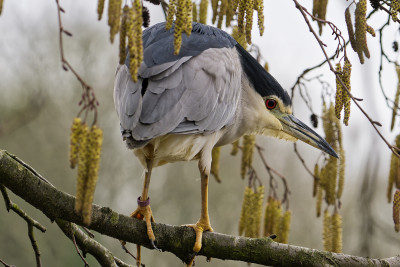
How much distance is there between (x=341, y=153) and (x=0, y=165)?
4.98ft

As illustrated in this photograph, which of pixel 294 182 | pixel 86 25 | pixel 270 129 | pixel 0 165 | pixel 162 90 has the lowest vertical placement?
pixel 0 165

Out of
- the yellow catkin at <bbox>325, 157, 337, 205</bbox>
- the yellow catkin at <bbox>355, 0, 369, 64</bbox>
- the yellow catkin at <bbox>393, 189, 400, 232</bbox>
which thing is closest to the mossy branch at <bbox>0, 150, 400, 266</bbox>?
the yellow catkin at <bbox>393, 189, 400, 232</bbox>

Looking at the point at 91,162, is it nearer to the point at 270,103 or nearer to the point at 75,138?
the point at 75,138

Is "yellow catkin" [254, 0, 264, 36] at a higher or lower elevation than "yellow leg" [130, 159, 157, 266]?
higher

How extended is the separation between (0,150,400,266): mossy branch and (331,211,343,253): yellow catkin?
359 millimetres

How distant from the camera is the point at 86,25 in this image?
964cm

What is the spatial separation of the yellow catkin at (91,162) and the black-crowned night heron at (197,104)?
2.51 ft

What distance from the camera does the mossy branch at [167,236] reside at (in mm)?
1812

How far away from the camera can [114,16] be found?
1.28 meters

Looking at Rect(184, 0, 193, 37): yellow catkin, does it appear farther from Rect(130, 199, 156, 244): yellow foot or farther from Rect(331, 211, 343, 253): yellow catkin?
Rect(331, 211, 343, 253): yellow catkin

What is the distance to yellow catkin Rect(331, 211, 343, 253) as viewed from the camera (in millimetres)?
2609

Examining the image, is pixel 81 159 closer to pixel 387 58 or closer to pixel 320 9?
pixel 320 9

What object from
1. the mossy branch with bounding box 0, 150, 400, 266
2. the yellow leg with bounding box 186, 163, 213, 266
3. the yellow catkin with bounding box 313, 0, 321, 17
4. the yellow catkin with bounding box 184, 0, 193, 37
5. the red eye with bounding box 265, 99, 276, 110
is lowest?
the mossy branch with bounding box 0, 150, 400, 266

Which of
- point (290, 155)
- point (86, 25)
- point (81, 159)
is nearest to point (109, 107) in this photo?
point (86, 25)
